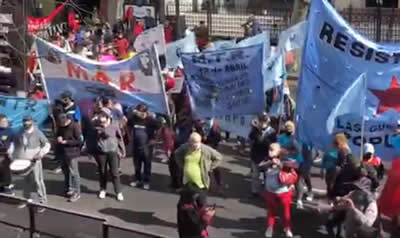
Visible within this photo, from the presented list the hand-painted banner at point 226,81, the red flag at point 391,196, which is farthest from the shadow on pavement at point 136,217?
the red flag at point 391,196

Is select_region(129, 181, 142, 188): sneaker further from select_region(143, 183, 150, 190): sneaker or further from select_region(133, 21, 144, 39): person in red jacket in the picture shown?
select_region(133, 21, 144, 39): person in red jacket

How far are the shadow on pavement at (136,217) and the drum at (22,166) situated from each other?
46.5 inches

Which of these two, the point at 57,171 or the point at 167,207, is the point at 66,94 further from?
the point at 167,207

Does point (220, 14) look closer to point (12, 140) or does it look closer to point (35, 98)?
point (35, 98)

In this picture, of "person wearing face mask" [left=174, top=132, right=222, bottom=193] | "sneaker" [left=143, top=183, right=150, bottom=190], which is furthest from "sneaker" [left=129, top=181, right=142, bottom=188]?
"person wearing face mask" [left=174, top=132, right=222, bottom=193]

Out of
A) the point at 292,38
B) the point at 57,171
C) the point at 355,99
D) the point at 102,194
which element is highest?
the point at 292,38

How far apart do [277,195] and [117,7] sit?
21.5m

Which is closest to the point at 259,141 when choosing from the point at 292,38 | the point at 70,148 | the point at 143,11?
the point at 70,148

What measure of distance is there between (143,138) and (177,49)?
4.40m

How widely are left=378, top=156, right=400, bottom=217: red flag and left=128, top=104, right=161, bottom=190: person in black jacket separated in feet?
14.2

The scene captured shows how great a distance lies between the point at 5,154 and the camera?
1252cm

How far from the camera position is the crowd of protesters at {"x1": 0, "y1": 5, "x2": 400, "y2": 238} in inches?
381

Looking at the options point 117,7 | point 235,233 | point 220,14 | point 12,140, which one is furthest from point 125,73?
point 117,7

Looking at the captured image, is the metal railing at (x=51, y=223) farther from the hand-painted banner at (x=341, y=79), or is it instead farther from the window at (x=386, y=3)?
the window at (x=386, y=3)
